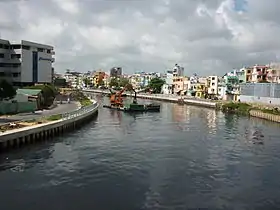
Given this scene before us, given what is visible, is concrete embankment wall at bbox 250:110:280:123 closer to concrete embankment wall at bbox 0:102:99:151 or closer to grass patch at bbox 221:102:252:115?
grass patch at bbox 221:102:252:115

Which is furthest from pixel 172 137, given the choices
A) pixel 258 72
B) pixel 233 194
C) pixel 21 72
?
pixel 258 72

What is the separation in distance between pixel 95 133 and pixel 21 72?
74435 millimetres

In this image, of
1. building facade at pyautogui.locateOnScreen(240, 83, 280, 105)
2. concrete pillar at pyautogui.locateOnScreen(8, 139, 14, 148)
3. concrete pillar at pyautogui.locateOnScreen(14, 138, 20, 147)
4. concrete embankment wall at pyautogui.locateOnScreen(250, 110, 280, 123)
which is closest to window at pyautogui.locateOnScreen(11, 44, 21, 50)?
building facade at pyautogui.locateOnScreen(240, 83, 280, 105)

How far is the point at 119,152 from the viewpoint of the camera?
41.1 metres

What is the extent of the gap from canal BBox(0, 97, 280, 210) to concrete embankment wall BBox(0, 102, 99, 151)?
1.23 meters

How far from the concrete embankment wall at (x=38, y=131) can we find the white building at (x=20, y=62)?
63.5 metres

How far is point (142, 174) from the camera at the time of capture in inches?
1248

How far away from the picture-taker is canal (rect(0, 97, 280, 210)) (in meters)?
25.0

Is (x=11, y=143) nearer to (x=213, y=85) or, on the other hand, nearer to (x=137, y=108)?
(x=137, y=108)

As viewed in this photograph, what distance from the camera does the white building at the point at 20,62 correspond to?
400 ft

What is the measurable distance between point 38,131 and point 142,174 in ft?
63.1

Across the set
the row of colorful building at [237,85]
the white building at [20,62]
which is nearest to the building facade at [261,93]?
the row of colorful building at [237,85]

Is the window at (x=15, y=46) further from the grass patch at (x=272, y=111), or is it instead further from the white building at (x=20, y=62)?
the grass patch at (x=272, y=111)

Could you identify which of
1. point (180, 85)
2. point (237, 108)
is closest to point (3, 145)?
point (237, 108)
